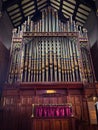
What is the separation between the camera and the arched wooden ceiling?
475 inches

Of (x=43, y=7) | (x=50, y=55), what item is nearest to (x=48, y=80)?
(x=50, y=55)

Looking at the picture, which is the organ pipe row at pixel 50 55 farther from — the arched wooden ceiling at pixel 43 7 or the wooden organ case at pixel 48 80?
the arched wooden ceiling at pixel 43 7

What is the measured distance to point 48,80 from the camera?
973 cm

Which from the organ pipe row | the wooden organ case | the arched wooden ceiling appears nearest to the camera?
the wooden organ case

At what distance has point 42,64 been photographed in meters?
10.3

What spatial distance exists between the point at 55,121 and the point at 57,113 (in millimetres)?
448

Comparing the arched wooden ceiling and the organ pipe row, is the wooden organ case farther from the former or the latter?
the arched wooden ceiling

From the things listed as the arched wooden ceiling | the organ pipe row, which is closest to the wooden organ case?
the organ pipe row

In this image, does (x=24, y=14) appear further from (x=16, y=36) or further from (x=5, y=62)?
(x=5, y=62)

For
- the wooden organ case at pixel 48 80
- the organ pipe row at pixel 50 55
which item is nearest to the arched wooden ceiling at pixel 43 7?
the organ pipe row at pixel 50 55

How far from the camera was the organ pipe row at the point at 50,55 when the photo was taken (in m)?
9.85

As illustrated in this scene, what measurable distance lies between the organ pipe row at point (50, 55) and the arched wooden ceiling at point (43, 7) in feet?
5.29

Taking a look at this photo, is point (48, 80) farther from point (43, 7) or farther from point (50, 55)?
point (43, 7)

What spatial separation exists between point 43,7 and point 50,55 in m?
6.27
